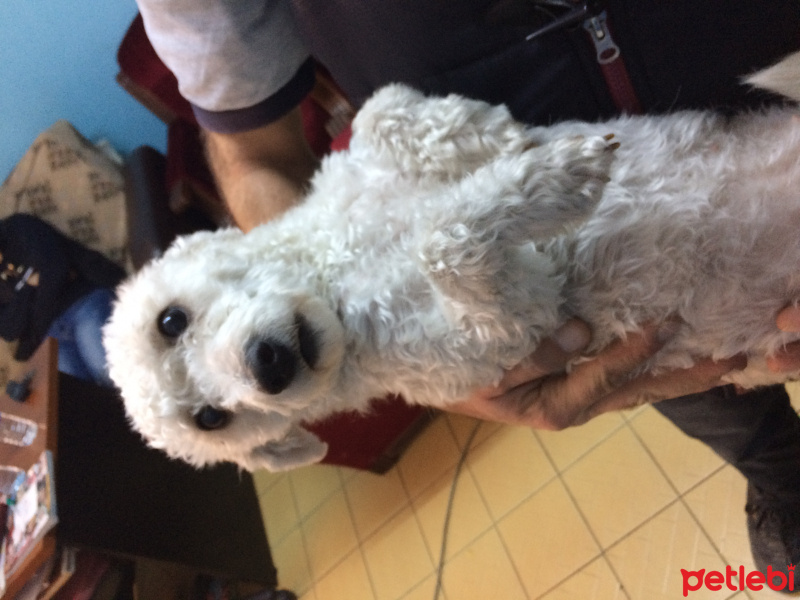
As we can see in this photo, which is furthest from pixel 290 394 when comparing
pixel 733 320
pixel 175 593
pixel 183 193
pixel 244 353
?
pixel 175 593

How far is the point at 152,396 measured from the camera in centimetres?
116

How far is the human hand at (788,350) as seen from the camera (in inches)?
36.6

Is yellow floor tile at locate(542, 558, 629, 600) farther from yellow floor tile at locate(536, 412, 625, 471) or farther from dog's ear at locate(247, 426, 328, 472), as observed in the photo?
dog's ear at locate(247, 426, 328, 472)

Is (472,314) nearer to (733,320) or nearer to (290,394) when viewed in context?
(290,394)

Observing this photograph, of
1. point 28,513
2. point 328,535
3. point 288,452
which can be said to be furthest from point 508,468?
point 28,513

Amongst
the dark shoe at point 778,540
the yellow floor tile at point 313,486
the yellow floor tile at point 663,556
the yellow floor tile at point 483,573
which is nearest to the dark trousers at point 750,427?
the dark shoe at point 778,540

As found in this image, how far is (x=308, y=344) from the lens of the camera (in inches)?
41.3

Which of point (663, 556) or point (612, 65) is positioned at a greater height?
point (612, 65)

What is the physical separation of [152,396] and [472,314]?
0.72 meters

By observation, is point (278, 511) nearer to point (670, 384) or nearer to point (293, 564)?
point (293, 564)

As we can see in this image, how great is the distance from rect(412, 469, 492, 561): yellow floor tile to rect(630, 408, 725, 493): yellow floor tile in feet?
2.64

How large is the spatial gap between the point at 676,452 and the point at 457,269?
5.72 ft

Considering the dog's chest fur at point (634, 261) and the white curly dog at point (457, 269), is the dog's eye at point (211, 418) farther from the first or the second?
the dog's chest fur at point (634, 261)

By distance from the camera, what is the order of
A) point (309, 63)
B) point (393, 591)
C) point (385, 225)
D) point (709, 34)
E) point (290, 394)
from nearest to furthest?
point (709, 34), point (290, 394), point (385, 225), point (309, 63), point (393, 591)
